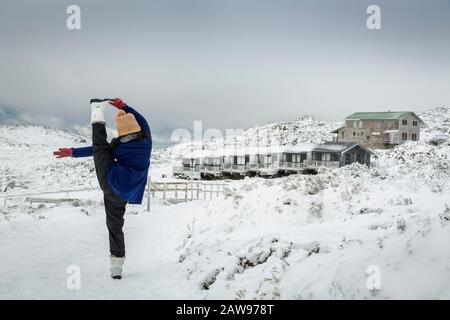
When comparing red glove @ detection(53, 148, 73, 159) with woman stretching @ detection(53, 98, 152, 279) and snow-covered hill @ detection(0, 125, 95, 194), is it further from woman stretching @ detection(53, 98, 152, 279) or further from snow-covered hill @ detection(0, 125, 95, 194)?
snow-covered hill @ detection(0, 125, 95, 194)

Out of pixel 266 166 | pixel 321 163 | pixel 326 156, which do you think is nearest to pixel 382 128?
pixel 326 156

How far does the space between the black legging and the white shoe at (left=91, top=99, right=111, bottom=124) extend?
0.20ft

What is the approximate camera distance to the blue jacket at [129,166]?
441 centimetres

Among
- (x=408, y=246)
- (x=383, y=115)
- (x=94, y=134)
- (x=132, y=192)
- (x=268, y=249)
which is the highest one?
(x=383, y=115)

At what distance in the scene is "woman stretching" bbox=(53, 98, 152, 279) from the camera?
173 inches

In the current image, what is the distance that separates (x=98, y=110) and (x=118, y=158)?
62cm

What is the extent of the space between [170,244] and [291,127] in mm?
116660

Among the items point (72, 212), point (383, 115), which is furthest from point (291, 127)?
point (72, 212)

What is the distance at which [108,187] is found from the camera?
14.5 ft

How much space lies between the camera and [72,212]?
32.2 feet

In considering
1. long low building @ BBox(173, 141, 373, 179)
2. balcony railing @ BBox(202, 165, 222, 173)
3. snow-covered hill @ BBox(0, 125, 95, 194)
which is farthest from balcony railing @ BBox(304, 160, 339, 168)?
snow-covered hill @ BBox(0, 125, 95, 194)

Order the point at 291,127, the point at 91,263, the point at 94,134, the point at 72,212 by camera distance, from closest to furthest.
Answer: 1. the point at 94,134
2. the point at 91,263
3. the point at 72,212
4. the point at 291,127

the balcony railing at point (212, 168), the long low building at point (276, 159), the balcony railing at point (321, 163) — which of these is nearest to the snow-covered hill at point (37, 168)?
the balcony railing at point (212, 168)
